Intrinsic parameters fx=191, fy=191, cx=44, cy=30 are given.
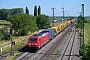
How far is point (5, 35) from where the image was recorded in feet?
161

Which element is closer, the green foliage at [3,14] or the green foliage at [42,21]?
the green foliage at [42,21]

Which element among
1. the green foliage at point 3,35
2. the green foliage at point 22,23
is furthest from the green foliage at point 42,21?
the green foliage at point 3,35

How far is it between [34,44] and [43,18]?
50.1 m

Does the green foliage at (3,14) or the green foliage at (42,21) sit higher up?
the green foliage at (3,14)

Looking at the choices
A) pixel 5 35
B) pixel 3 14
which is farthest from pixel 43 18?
pixel 3 14

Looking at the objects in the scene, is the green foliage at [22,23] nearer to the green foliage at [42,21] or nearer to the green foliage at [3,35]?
the green foliage at [3,35]

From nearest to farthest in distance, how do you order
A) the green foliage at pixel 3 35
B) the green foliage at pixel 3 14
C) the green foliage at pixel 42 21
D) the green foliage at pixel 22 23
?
1. the green foliage at pixel 3 35
2. the green foliage at pixel 22 23
3. the green foliage at pixel 42 21
4. the green foliage at pixel 3 14

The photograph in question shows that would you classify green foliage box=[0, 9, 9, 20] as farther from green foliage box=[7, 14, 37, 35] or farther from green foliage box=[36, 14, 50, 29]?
green foliage box=[7, 14, 37, 35]

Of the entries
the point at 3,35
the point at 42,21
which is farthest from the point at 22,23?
the point at 42,21

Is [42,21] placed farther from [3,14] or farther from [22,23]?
[3,14]

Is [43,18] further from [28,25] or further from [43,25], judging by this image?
[28,25]

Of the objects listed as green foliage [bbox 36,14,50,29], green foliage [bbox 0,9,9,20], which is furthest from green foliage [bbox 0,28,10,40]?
green foliage [bbox 0,9,9,20]

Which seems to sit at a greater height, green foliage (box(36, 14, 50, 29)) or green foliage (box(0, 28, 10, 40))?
green foliage (box(36, 14, 50, 29))

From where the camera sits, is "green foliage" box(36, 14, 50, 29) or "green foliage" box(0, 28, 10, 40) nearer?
"green foliage" box(0, 28, 10, 40)
